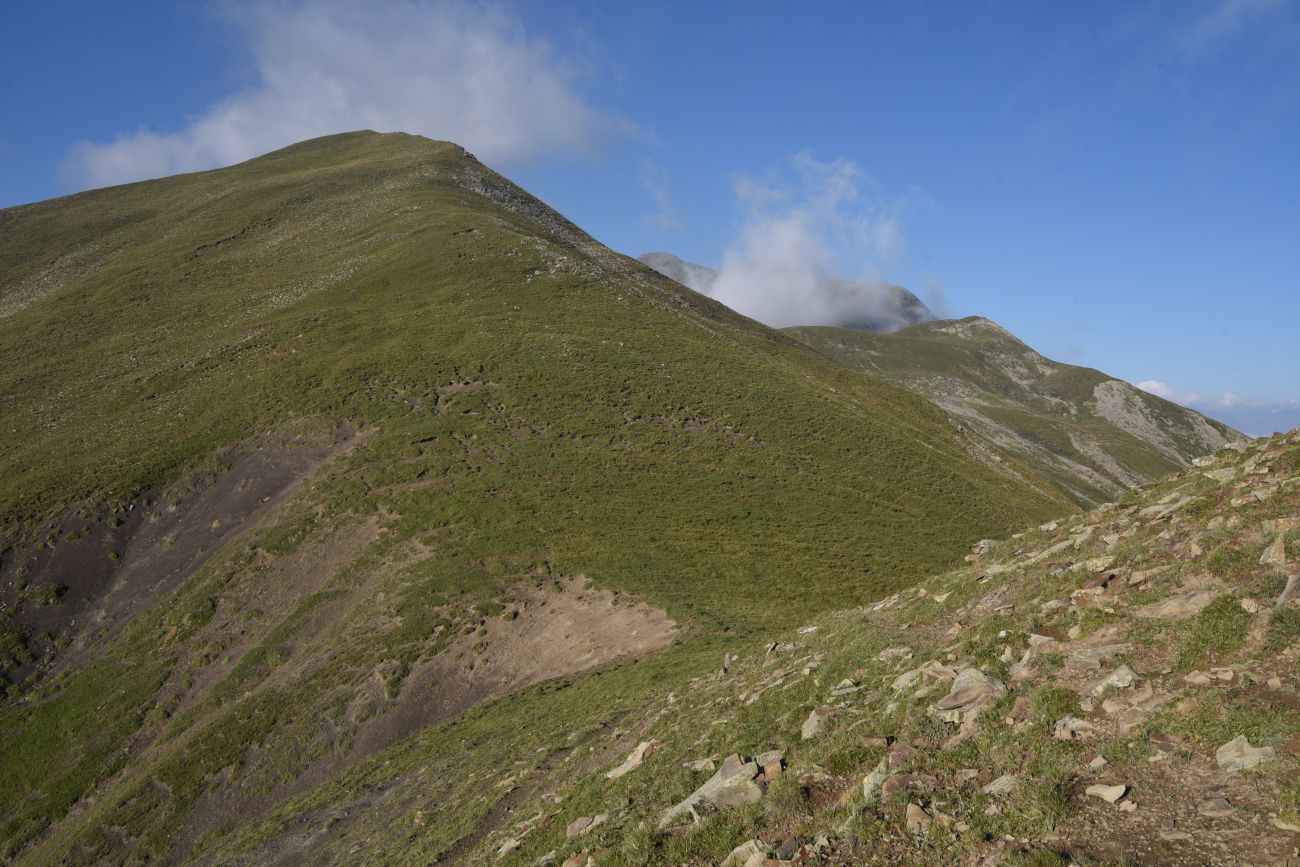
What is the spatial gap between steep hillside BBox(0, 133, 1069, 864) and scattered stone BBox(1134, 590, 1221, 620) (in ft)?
46.5

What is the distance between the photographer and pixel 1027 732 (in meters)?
10.5

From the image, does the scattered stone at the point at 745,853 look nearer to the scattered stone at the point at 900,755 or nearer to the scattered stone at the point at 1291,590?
the scattered stone at the point at 900,755

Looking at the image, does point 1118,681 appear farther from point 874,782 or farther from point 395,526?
point 395,526

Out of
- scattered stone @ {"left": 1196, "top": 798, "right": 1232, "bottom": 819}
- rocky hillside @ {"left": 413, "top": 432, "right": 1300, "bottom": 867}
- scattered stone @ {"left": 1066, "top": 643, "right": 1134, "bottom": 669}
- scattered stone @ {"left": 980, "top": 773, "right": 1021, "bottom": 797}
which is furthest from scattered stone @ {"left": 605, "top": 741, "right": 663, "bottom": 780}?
scattered stone @ {"left": 1196, "top": 798, "right": 1232, "bottom": 819}

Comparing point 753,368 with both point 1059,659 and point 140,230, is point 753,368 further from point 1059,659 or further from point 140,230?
point 140,230

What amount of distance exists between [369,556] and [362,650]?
842cm

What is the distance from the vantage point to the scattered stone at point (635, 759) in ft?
53.0

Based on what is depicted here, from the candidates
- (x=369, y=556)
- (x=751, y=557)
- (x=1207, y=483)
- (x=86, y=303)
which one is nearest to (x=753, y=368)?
(x=751, y=557)

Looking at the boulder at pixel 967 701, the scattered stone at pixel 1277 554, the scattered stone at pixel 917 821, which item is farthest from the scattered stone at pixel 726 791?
the scattered stone at pixel 1277 554

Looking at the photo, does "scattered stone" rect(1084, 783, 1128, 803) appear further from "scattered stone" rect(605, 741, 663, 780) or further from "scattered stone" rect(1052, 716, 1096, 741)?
"scattered stone" rect(605, 741, 663, 780)

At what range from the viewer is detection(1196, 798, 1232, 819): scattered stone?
7820 millimetres

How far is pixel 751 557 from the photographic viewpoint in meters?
40.9

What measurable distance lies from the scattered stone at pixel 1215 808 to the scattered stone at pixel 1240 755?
24.4 inches

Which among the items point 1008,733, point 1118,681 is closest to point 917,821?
point 1008,733
